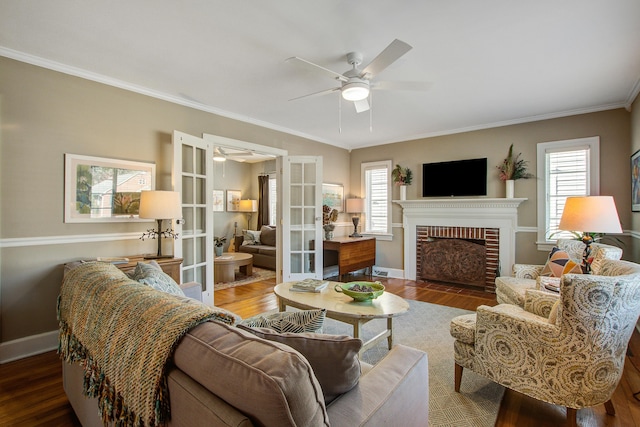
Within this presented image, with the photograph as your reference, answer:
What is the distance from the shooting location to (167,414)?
34.5 inches

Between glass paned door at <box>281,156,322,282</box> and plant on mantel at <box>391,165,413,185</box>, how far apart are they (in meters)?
1.47

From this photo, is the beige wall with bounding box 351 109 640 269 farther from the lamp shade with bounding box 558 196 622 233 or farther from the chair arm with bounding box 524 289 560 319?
the chair arm with bounding box 524 289 560 319

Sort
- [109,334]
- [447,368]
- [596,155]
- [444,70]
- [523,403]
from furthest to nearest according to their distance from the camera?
1. [596,155]
2. [444,70]
3. [447,368]
4. [523,403]
5. [109,334]

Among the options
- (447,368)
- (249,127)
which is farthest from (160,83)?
(447,368)

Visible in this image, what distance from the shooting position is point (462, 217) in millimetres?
4910

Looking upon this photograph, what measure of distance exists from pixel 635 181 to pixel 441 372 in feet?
10.2

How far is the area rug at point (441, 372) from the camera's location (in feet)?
6.13

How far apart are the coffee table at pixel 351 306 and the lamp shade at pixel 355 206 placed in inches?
121

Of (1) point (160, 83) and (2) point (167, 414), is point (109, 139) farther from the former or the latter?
(2) point (167, 414)

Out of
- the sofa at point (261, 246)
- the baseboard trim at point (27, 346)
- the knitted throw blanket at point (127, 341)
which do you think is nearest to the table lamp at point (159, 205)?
the baseboard trim at point (27, 346)

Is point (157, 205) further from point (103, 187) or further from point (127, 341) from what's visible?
point (127, 341)

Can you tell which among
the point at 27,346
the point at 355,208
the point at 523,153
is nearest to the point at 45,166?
the point at 27,346

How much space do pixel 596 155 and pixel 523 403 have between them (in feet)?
11.4

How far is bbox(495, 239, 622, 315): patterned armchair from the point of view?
2.69m
